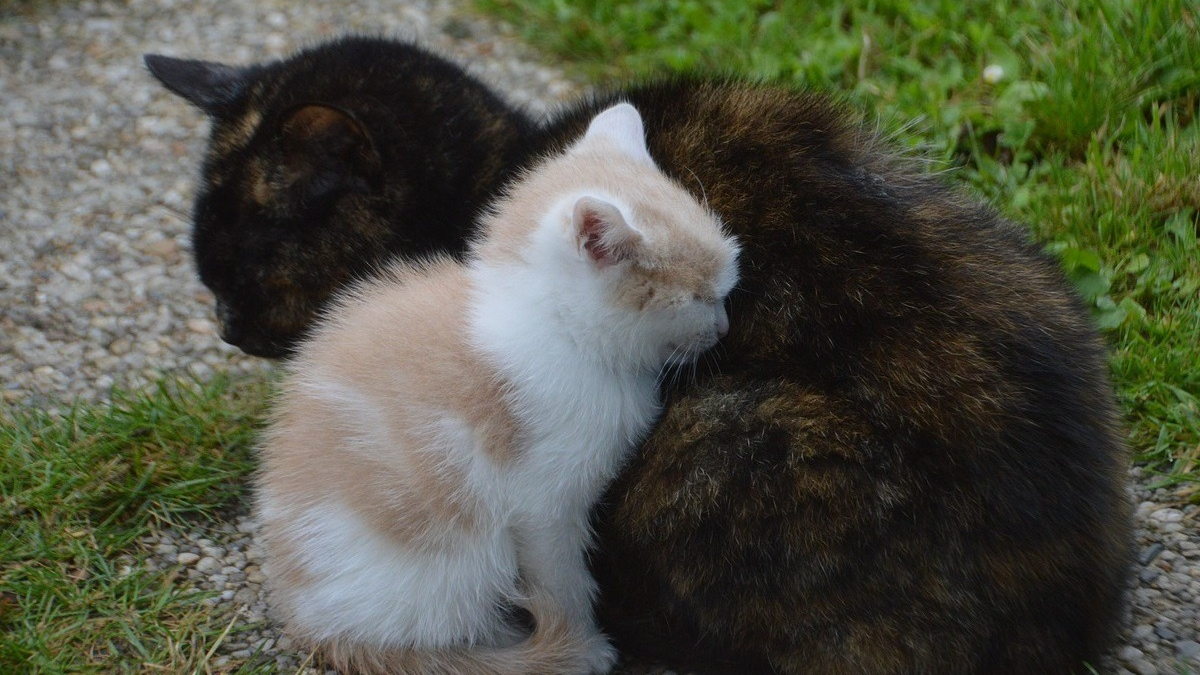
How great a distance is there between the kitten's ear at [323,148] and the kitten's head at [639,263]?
2.66ft

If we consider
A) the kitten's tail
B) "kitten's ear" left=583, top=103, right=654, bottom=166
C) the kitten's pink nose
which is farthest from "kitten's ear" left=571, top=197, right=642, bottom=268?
the kitten's tail

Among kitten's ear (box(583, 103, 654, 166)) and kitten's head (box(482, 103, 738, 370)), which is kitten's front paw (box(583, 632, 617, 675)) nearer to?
kitten's head (box(482, 103, 738, 370))

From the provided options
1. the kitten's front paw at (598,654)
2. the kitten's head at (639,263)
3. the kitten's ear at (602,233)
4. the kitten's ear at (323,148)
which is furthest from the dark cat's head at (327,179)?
the kitten's front paw at (598,654)

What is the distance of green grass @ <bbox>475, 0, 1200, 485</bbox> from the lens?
367 cm

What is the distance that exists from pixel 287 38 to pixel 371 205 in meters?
2.80

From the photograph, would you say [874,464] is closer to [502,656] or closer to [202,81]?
[502,656]

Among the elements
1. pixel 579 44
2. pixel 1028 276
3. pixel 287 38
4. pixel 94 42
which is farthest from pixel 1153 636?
pixel 94 42

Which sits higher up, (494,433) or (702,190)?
(702,190)

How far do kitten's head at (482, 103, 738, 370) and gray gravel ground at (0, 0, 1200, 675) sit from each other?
128cm

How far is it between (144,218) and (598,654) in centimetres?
304

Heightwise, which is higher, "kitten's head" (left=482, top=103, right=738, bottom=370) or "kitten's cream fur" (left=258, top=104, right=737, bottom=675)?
"kitten's head" (left=482, top=103, right=738, bottom=370)

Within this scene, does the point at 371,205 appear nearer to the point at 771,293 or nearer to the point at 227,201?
the point at 227,201

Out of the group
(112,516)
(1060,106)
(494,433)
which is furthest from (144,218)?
(1060,106)

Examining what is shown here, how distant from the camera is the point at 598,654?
293cm
